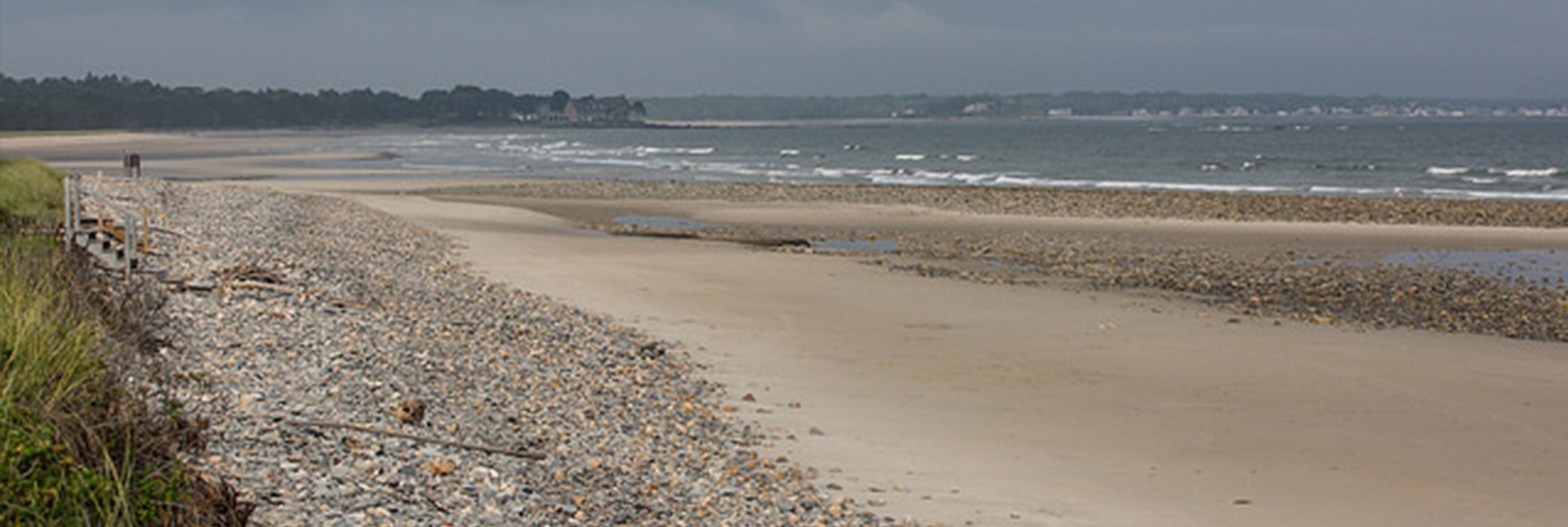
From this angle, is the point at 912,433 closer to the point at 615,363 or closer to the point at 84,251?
the point at 615,363

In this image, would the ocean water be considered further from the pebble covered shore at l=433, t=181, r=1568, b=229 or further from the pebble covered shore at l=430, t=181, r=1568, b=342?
the pebble covered shore at l=430, t=181, r=1568, b=342

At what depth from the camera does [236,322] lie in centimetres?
1005

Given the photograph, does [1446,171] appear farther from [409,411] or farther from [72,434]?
[72,434]

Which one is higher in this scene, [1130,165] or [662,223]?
[662,223]

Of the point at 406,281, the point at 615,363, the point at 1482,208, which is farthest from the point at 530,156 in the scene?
the point at 615,363

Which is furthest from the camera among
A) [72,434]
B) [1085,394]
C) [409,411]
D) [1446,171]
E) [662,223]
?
[1446,171]

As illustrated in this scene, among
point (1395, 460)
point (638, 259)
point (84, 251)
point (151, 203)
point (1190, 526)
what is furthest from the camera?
point (151, 203)

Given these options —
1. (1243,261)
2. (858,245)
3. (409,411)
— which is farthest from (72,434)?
(858,245)

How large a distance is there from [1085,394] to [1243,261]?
11.0 meters

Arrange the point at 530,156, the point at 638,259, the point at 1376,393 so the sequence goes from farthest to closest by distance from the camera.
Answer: the point at 530,156 < the point at 638,259 < the point at 1376,393

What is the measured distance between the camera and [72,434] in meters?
5.48

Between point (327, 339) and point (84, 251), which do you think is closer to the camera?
point (327, 339)

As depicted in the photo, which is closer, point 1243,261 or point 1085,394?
point 1085,394

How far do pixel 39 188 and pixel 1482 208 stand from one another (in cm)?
2824
